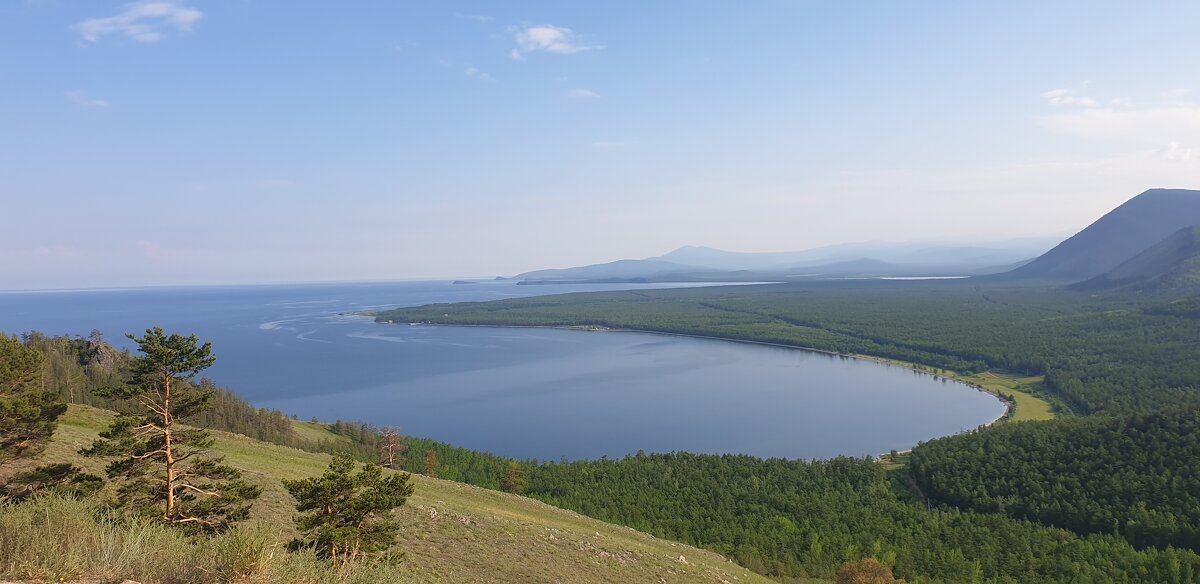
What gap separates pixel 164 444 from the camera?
18.3 m

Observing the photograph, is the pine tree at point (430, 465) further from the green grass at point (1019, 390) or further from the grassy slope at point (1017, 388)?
the green grass at point (1019, 390)

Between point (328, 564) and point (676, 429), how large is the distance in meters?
91.0

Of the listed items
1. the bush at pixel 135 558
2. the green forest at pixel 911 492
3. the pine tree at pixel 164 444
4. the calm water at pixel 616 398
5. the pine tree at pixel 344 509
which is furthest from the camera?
the calm water at pixel 616 398

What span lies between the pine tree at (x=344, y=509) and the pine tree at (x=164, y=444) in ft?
12.0

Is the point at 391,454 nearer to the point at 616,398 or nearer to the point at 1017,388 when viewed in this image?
the point at 616,398

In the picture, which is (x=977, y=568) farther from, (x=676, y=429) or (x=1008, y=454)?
(x=676, y=429)

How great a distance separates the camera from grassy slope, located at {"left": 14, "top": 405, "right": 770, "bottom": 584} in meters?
23.8

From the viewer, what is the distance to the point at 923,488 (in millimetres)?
65750

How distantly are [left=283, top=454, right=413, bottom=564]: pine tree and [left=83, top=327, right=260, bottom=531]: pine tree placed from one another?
365cm

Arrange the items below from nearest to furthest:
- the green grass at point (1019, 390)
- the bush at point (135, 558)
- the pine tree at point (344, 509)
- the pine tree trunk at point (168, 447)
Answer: the bush at point (135, 558) < the pine tree at point (344, 509) < the pine tree trunk at point (168, 447) < the green grass at point (1019, 390)

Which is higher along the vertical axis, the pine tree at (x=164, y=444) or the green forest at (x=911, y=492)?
the pine tree at (x=164, y=444)

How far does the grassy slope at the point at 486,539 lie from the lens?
23844mm

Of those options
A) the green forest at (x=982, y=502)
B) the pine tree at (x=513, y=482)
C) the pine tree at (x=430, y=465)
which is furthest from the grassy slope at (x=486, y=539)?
the pine tree at (x=430, y=465)

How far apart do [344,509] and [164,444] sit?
674cm
